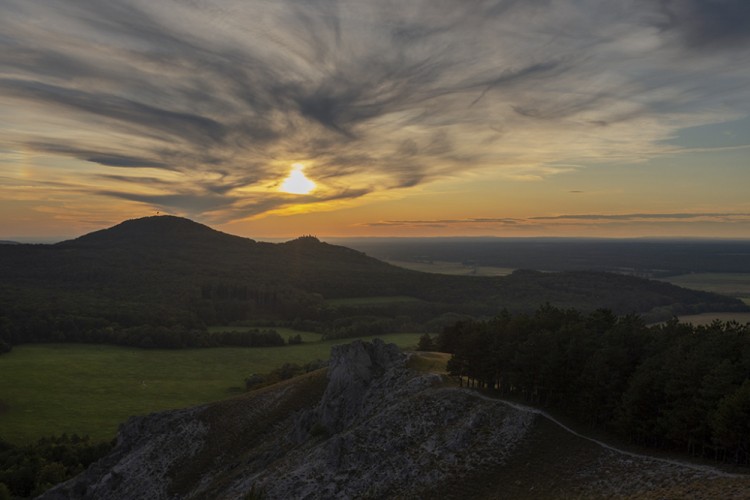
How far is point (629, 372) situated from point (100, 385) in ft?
523

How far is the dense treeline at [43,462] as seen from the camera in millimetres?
88625

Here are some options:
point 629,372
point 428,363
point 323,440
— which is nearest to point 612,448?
point 629,372

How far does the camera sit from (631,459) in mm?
47656

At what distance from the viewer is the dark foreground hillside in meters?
46.2

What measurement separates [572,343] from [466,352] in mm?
15523

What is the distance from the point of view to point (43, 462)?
95.0 m

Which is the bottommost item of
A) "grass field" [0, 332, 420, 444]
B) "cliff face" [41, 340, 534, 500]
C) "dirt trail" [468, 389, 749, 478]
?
"grass field" [0, 332, 420, 444]

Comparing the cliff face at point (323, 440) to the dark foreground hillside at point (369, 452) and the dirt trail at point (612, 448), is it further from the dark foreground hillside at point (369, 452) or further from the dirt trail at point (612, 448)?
the dirt trail at point (612, 448)

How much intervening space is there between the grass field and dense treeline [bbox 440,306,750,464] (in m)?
102

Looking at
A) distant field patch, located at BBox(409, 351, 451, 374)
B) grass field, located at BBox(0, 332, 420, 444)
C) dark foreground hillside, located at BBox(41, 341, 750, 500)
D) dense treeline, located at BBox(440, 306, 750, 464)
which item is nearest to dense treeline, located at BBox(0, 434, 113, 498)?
grass field, located at BBox(0, 332, 420, 444)

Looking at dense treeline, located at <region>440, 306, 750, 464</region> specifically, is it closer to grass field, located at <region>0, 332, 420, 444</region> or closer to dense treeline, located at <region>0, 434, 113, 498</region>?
dense treeline, located at <region>0, 434, 113, 498</region>

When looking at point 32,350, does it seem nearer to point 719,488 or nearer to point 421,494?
point 421,494

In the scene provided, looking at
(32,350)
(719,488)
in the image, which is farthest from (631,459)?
(32,350)

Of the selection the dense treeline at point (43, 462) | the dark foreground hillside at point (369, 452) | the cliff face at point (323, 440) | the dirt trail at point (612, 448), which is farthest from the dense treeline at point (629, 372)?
the dense treeline at point (43, 462)
